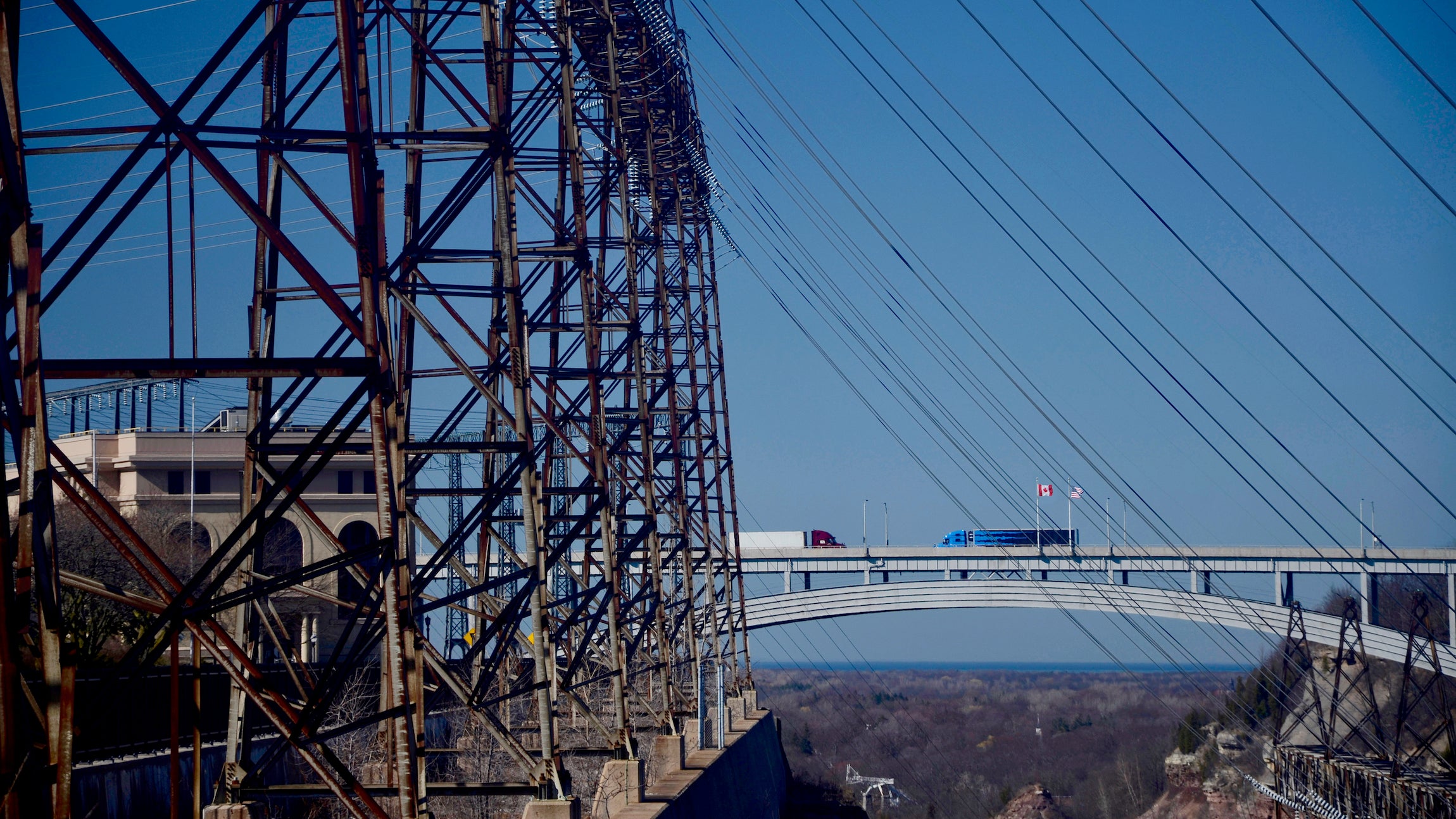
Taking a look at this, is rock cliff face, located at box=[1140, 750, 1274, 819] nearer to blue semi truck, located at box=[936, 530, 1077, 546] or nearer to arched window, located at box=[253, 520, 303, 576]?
blue semi truck, located at box=[936, 530, 1077, 546]

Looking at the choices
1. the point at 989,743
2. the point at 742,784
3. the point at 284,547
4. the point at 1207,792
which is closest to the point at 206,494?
the point at 284,547

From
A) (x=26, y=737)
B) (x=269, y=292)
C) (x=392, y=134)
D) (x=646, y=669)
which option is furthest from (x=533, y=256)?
(x=26, y=737)

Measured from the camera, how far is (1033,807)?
5988cm

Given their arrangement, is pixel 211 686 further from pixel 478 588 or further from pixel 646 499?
pixel 478 588

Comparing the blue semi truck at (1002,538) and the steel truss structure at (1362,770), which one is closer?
the steel truss structure at (1362,770)

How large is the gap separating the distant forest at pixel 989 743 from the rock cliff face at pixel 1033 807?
140cm

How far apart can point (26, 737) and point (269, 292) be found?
6363 millimetres

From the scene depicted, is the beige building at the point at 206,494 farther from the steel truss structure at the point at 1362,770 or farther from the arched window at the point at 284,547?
the steel truss structure at the point at 1362,770

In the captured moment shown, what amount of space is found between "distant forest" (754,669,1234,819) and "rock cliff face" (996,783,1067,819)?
1.40 m

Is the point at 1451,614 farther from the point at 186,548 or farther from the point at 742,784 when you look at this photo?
the point at 186,548

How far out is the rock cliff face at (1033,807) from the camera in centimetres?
5912

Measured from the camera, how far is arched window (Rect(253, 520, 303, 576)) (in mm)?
44969

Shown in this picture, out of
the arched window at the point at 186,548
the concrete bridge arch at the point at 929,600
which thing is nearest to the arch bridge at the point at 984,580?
the concrete bridge arch at the point at 929,600

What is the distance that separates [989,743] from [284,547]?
203ft
